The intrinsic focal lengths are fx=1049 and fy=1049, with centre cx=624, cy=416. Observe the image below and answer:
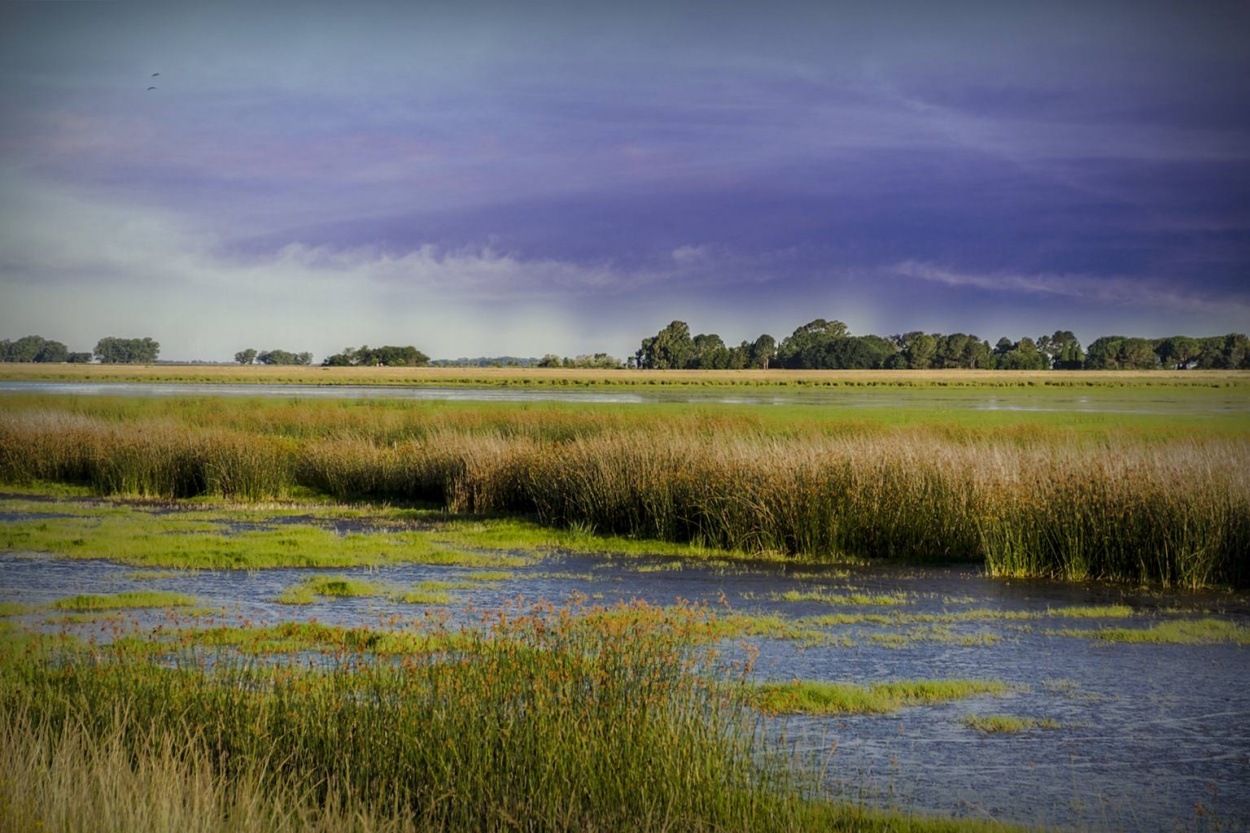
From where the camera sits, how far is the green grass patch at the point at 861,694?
12.4 m

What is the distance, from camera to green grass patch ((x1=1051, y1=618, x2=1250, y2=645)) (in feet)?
54.0

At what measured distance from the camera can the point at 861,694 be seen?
12.9 metres

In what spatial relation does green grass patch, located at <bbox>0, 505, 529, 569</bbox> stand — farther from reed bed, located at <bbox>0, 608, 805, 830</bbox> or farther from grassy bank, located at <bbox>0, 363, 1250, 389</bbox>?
grassy bank, located at <bbox>0, 363, 1250, 389</bbox>

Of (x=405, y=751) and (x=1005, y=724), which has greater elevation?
(x=405, y=751)

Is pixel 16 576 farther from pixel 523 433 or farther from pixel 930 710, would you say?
pixel 523 433

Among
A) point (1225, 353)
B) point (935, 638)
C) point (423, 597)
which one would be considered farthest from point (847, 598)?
point (1225, 353)

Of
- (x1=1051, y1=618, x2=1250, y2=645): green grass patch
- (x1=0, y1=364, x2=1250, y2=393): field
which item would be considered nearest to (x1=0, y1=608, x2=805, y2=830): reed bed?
(x1=1051, y1=618, x2=1250, y2=645): green grass patch

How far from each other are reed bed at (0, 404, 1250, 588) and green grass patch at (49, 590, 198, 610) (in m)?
12.3

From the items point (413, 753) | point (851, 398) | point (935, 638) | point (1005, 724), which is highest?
point (851, 398)

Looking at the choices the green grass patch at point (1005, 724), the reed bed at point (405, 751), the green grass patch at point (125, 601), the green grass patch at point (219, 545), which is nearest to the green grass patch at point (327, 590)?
the green grass patch at point (125, 601)

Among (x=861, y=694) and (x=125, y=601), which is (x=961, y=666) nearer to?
(x=861, y=694)

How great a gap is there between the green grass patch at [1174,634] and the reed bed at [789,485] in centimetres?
443

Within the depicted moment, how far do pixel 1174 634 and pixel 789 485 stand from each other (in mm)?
10536

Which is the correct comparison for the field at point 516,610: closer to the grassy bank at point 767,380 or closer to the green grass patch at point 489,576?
the green grass patch at point 489,576
